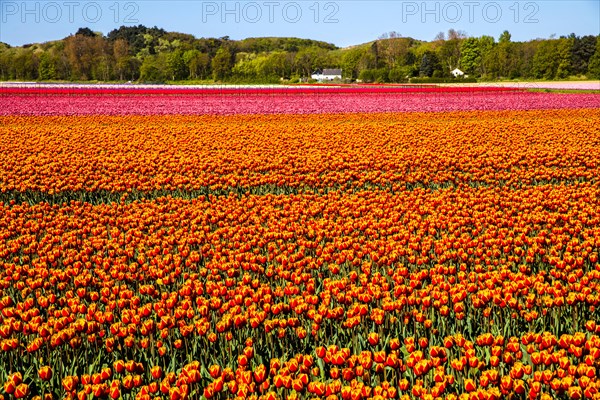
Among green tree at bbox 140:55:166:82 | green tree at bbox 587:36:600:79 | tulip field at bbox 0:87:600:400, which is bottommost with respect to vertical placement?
tulip field at bbox 0:87:600:400

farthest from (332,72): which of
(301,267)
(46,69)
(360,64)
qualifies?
(301,267)

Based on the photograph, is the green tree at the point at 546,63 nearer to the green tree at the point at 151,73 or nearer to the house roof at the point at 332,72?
the house roof at the point at 332,72

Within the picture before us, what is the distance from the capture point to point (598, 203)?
843cm

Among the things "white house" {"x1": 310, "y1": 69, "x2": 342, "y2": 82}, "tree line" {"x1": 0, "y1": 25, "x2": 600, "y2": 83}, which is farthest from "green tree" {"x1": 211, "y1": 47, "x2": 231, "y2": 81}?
"white house" {"x1": 310, "y1": 69, "x2": 342, "y2": 82}

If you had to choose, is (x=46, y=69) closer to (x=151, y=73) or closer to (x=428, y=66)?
(x=151, y=73)

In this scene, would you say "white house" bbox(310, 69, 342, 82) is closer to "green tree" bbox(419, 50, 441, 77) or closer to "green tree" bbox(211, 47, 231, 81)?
"green tree" bbox(419, 50, 441, 77)

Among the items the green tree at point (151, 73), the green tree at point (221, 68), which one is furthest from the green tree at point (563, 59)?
the green tree at point (151, 73)

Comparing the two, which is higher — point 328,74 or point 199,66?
point 199,66

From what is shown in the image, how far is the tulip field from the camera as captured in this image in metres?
3.77

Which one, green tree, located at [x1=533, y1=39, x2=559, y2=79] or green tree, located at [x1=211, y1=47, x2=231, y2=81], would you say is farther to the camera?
green tree, located at [x1=211, y1=47, x2=231, y2=81]

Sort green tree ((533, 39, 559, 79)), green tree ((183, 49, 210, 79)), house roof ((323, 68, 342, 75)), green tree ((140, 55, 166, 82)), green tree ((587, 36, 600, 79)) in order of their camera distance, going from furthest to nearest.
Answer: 1. house roof ((323, 68, 342, 75))
2. green tree ((183, 49, 210, 79))
3. green tree ((140, 55, 166, 82))
4. green tree ((533, 39, 559, 79))
5. green tree ((587, 36, 600, 79))

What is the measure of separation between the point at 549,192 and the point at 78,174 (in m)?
8.36

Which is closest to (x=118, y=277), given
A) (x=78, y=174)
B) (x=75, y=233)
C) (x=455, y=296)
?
(x=75, y=233)

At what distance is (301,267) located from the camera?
5633mm
